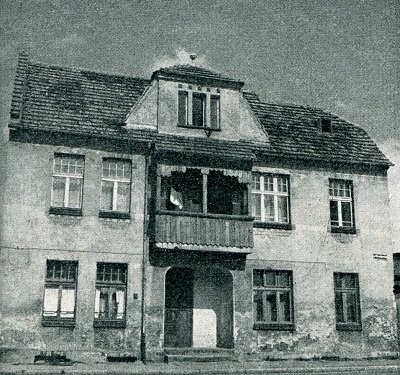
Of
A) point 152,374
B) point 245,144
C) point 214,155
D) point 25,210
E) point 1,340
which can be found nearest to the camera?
point 152,374

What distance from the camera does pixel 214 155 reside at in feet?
72.0

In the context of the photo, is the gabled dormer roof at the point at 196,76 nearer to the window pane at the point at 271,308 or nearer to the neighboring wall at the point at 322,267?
the neighboring wall at the point at 322,267

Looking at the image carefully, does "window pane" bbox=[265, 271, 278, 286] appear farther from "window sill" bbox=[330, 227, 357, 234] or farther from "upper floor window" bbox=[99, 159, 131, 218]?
"upper floor window" bbox=[99, 159, 131, 218]

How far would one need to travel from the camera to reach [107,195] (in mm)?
21656

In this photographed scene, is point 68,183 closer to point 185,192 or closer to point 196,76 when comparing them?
point 185,192

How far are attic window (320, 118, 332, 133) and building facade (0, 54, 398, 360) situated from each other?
A: 2.50ft

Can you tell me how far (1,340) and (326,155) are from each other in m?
14.4

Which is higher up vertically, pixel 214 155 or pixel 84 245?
pixel 214 155

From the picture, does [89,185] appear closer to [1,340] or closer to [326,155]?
[1,340]

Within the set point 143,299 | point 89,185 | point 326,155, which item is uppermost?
point 326,155

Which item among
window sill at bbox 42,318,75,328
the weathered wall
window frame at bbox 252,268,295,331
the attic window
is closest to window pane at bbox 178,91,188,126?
the weathered wall

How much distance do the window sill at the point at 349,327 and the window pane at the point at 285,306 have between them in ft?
6.86

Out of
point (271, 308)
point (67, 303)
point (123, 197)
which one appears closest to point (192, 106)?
point (123, 197)

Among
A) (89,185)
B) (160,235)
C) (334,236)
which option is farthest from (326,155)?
(89,185)
